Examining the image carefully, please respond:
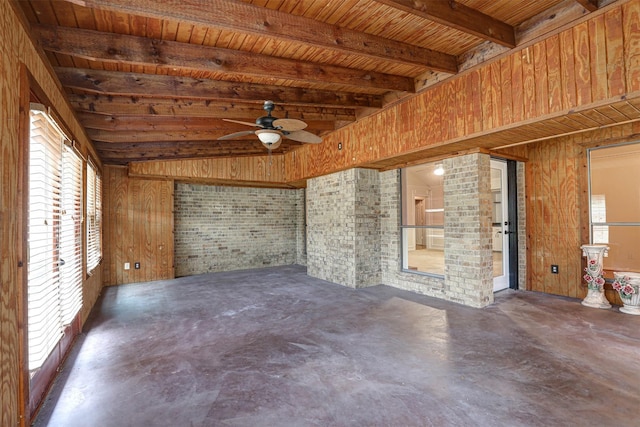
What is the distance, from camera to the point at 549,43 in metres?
3.20

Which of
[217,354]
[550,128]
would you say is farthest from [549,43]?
[217,354]

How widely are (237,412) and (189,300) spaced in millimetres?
3563

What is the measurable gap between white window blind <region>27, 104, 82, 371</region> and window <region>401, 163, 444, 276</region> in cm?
510

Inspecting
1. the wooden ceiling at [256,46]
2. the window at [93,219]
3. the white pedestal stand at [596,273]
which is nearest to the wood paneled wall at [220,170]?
the window at [93,219]

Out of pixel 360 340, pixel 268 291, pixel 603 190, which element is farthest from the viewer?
pixel 268 291

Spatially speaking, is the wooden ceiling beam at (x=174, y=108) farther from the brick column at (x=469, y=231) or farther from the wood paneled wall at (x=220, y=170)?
the brick column at (x=469, y=231)

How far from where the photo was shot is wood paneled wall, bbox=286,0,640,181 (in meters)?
2.78

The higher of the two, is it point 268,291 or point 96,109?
point 96,109

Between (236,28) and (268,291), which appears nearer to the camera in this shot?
(236,28)

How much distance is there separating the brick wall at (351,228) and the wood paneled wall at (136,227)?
12.0 ft

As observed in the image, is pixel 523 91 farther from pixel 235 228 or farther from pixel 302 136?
pixel 235 228

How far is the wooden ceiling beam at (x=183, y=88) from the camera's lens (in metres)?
3.26

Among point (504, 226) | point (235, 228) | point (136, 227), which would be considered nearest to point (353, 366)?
point (504, 226)

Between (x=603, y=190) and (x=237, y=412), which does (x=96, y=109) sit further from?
(x=603, y=190)
